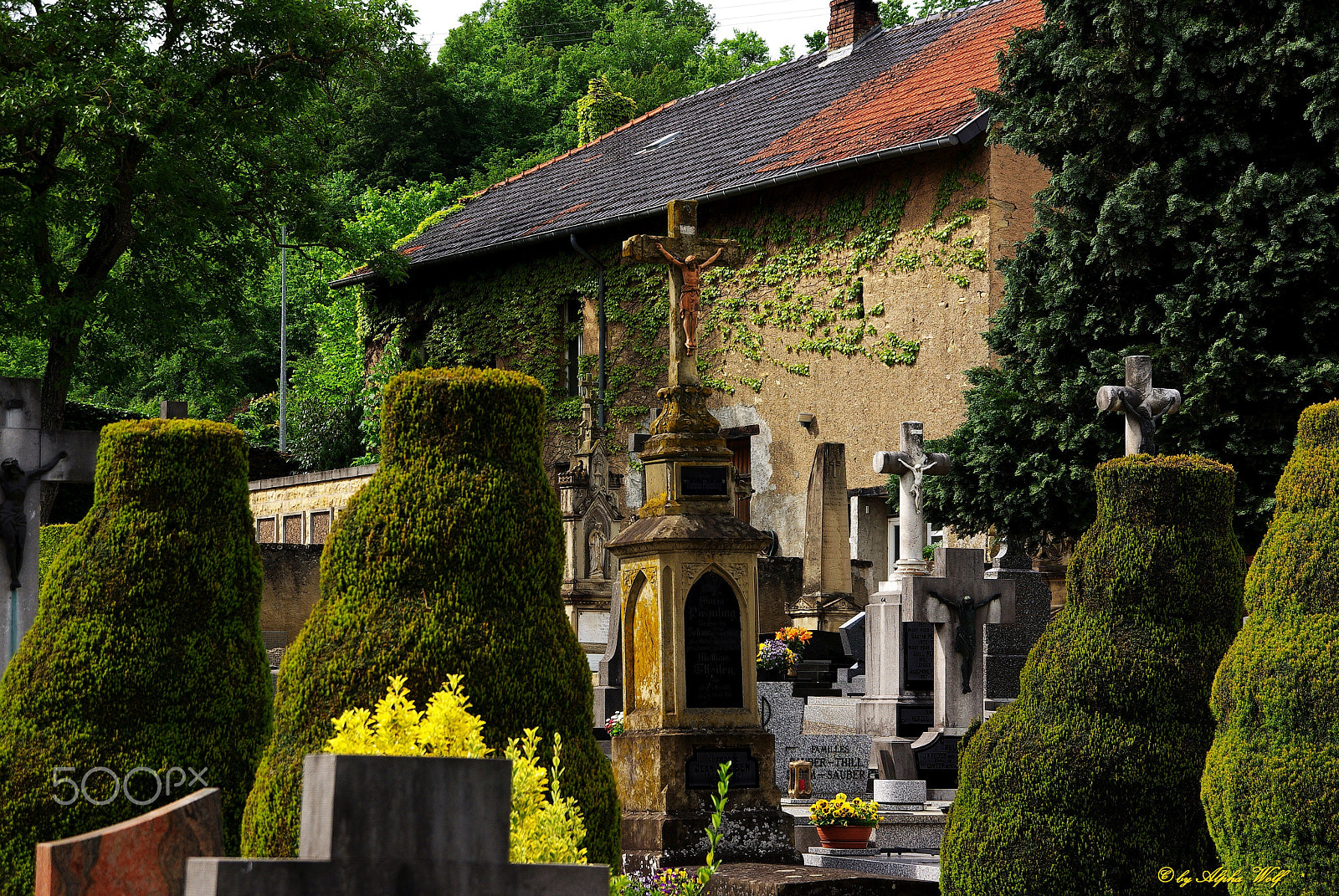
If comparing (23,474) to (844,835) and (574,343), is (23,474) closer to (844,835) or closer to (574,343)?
(844,835)

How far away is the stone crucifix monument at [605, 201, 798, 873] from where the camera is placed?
9.13 metres

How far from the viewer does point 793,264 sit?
25000 mm

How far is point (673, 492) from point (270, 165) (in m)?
14.2

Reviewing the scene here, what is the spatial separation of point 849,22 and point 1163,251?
14070 mm

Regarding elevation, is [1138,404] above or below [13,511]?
above

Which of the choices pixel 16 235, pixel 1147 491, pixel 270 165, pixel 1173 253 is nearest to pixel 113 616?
pixel 1147 491

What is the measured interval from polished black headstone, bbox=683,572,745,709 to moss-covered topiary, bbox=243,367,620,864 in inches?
145

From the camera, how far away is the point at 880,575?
23875mm

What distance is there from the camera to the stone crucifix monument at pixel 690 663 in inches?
360

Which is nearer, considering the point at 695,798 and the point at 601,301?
the point at 695,798

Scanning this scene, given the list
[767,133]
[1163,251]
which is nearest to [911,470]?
[1163,251]

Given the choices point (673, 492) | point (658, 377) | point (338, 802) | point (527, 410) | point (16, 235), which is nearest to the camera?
point (338, 802)

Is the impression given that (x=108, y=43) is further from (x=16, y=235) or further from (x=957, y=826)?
(x=957, y=826)

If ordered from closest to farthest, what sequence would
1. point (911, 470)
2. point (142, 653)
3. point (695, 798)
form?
1. point (142, 653)
2. point (695, 798)
3. point (911, 470)
